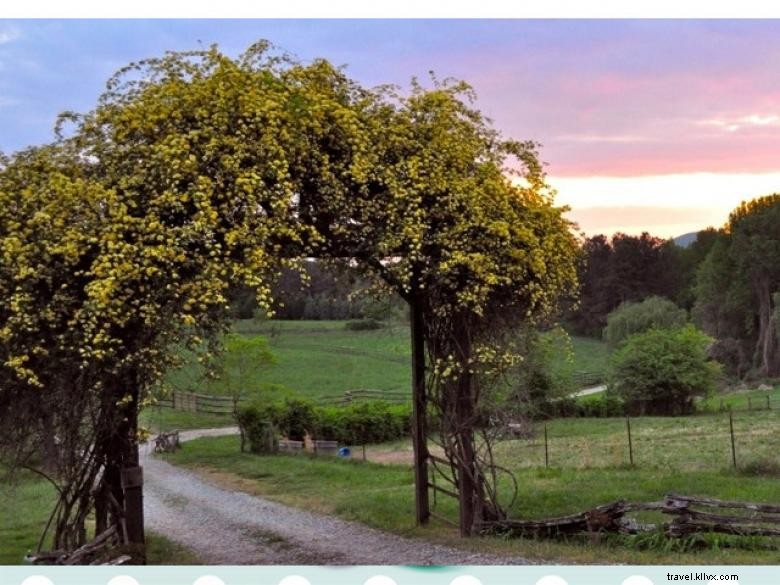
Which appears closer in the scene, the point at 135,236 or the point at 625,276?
the point at 135,236

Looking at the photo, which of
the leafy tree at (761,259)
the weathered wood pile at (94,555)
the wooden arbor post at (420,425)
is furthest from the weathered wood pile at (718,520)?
the leafy tree at (761,259)

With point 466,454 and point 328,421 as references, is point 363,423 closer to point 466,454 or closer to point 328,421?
point 328,421

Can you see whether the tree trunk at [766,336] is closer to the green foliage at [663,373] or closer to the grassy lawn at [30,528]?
the green foliage at [663,373]

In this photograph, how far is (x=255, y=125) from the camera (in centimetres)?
869

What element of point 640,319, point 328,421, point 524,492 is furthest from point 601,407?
point 524,492

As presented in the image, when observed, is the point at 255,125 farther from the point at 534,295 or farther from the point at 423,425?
the point at 423,425

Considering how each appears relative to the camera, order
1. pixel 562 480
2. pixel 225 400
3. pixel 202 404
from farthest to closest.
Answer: pixel 202 404 → pixel 225 400 → pixel 562 480

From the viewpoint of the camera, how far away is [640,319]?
51.1 meters

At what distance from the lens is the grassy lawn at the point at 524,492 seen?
8.73m

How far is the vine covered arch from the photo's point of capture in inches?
316

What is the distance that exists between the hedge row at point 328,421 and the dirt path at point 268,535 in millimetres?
6944

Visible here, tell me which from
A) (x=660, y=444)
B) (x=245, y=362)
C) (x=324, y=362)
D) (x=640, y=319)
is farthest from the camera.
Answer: (x=640, y=319)

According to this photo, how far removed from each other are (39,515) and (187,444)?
1142 cm

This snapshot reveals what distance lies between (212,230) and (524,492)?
339 inches
